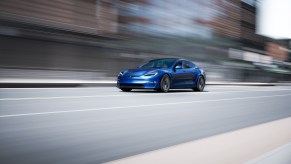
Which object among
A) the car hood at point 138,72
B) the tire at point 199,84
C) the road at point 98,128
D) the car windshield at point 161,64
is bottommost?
the road at point 98,128

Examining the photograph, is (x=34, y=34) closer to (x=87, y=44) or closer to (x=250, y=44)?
(x=87, y=44)

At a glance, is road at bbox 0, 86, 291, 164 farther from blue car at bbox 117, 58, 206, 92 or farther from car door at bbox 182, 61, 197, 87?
car door at bbox 182, 61, 197, 87

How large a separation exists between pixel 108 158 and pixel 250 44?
9037 cm

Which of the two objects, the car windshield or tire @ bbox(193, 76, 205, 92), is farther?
tire @ bbox(193, 76, 205, 92)

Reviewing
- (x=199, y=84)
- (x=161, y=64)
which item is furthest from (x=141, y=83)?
(x=199, y=84)

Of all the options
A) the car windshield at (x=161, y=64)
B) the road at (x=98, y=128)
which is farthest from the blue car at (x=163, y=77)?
the road at (x=98, y=128)

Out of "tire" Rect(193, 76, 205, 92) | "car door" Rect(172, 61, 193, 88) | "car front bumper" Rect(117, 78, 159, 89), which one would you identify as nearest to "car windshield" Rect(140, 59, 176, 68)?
"car door" Rect(172, 61, 193, 88)

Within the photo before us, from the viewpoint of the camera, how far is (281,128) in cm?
578

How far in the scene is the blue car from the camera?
13101 millimetres

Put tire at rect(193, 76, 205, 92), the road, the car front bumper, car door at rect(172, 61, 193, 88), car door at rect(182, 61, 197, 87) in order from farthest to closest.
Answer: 1. tire at rect(193, 76, 205, 92)
2. car door at rect(182, 61, 197, 87)
3. car door at rect(172, 61, 193, 88)
4. the car front bumper
5. the road

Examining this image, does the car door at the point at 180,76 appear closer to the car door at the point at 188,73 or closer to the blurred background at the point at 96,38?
the car door at the point at 188,73

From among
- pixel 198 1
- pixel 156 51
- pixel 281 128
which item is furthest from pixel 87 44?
pixel 198 1

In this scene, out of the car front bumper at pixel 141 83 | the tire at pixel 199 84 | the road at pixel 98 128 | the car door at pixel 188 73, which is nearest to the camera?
the road at pixel 98 128

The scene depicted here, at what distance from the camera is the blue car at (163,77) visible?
516 inches
